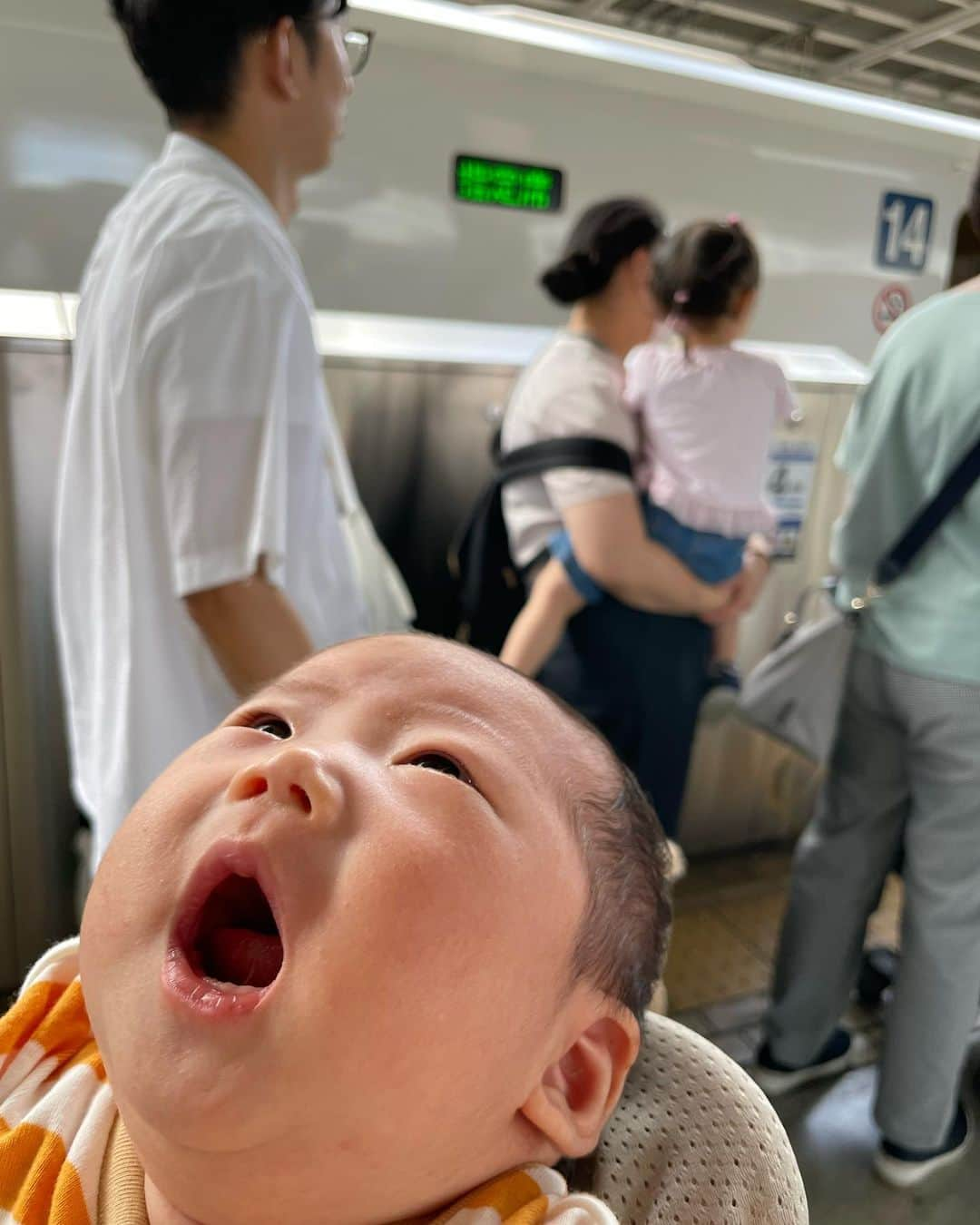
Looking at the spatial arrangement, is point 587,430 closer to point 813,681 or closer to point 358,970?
point 813,681

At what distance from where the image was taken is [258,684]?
1038 mm

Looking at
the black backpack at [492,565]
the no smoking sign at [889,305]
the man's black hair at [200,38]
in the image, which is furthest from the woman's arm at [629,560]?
the no smoking sign at [889,305]

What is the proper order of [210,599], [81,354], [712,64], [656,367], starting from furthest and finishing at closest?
[712,64] → [656,367] → [81,354] → [210,599]

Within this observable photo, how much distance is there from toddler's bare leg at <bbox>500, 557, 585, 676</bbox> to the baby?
92 cm

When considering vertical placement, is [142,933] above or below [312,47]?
below

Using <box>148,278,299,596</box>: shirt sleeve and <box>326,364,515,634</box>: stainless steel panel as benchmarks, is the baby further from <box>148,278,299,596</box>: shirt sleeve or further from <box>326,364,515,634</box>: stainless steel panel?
<box>326,364,515,634</box>: stainless steel panel

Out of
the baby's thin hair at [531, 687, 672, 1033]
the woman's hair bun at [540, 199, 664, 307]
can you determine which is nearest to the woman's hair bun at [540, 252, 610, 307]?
the woman's hair bun at [540, 199, 664, 307]

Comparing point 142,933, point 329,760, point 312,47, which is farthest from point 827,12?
point 142,933

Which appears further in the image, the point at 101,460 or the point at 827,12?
the point at 827,12

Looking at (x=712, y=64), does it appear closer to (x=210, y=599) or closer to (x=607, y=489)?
(x=607, y=489)

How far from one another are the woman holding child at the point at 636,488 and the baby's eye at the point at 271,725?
0.96 meters

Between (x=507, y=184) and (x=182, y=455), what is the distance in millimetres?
1726

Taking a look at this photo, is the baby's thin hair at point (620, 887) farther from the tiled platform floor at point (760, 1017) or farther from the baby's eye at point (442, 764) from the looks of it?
the tiled platform floor at point (760, 1017)

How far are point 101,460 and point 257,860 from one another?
2.36 ft
